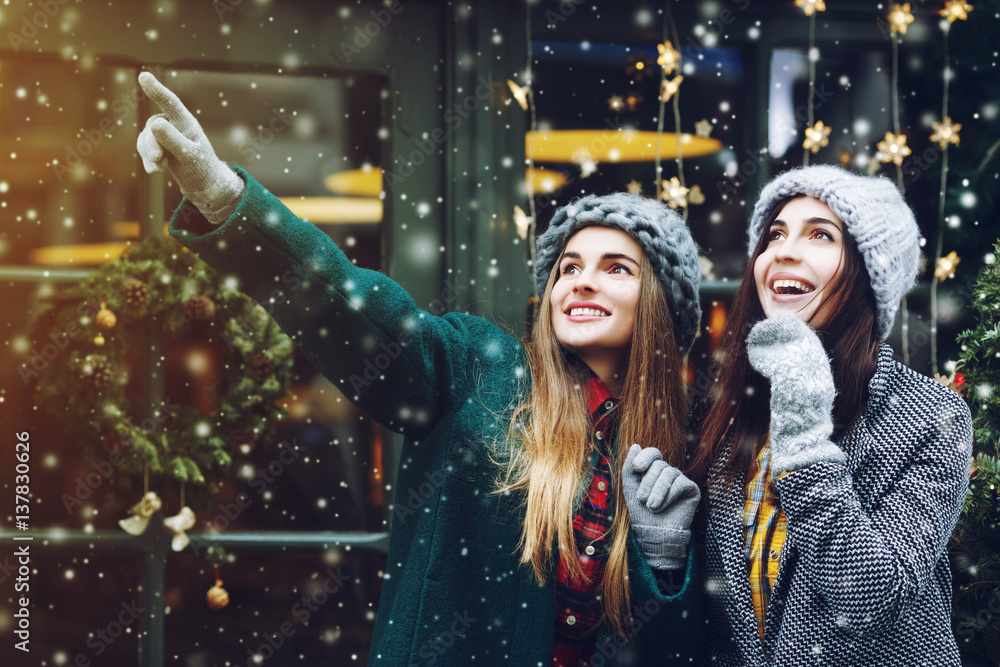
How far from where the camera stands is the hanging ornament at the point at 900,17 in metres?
2.12

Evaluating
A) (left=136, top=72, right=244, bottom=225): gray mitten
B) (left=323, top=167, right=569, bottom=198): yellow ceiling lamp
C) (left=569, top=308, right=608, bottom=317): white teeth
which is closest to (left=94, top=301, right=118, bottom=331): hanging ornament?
(left=323, top=167, right=569, bottom=198): yellow ceiling lamp

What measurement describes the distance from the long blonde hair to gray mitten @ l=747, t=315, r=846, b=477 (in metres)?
0.25

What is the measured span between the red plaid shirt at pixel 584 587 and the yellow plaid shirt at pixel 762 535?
0.86 ft

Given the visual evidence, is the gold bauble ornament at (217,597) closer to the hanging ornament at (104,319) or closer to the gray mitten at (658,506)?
the hanging ornament at (104,319)

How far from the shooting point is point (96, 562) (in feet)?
6.36

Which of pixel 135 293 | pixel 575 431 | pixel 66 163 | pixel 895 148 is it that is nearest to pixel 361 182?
pixel 135 293

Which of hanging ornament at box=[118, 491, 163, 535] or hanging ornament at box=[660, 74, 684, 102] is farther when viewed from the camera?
hanging ornament at box=[660, 74, 684, 102]

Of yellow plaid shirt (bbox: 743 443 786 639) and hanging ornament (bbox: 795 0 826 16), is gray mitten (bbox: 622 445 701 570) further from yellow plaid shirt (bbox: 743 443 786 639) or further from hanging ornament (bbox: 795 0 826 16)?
hanging ornament (bbox: 795 0 826 16)

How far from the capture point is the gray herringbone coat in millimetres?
1248

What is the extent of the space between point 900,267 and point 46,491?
2008mm

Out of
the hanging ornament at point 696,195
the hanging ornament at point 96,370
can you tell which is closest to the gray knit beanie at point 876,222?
the hanging ornament at point 696,195

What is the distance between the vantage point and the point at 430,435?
1.50 m

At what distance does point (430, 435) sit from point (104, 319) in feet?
2.97

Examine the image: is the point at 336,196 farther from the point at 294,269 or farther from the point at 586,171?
the point at 294,269
